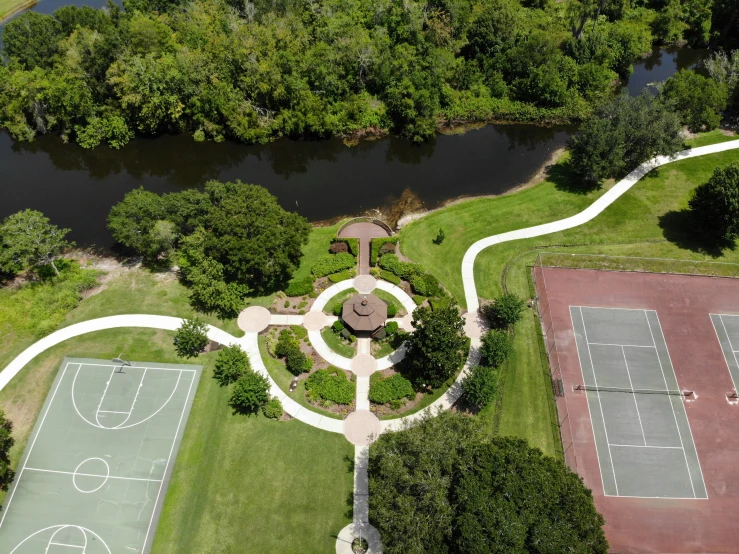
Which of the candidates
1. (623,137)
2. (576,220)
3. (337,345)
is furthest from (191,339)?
(623,137)

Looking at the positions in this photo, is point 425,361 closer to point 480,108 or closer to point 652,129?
point 652,129

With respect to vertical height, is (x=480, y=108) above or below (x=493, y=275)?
above

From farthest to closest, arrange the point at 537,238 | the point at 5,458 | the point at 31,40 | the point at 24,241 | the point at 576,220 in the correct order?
the point at 31,40 < the point at 576,220 < the point at 537,238 < the point at 24,241 < the point at 5,458

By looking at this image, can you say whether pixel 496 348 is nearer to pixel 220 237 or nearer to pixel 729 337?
pixel 729 337

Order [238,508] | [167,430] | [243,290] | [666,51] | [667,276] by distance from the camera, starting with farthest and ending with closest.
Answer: [666,51]
[667,276]
[243,290]
[167,430]
[238,508]

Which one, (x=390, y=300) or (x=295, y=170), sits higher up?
(x=295, y=170)

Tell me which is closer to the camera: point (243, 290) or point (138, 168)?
point (243, 290)

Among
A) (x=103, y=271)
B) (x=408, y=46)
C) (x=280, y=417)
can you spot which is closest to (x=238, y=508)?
(x=280, y=417)

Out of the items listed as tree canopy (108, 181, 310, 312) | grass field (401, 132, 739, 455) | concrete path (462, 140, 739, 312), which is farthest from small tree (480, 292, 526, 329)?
tree canopy (108, 181, 310, 312)
